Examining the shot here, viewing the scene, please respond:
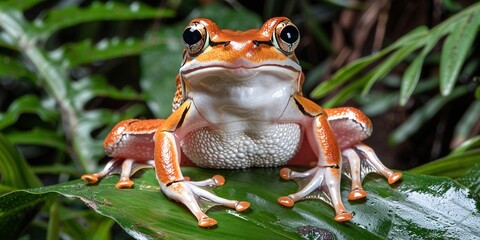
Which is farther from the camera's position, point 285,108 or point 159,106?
point 159,106

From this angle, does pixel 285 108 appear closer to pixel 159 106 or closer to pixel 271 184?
pixel 271 184

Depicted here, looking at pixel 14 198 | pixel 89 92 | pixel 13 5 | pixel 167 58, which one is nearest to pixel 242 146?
pixel 14 198

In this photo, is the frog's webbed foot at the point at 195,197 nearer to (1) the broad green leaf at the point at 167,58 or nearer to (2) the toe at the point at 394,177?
(2) the toe at the point at 394,177

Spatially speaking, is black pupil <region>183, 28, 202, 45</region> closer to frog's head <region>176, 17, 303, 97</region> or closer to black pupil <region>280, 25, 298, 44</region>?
frog's head <region>176, 17, 303, 97</region>

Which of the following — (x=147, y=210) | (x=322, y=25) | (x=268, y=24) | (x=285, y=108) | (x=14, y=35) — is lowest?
(x=147, y=210)

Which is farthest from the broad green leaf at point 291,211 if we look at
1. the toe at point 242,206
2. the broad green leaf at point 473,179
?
A: the broad green leaf at point 473,179

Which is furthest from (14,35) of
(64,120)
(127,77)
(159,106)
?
(127,77)

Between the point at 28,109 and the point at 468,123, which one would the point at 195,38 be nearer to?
the point at 28,109

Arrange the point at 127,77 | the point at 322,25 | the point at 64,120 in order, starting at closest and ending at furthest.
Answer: the point at 64,120 < the point at 322,25 < the point at 127,77
